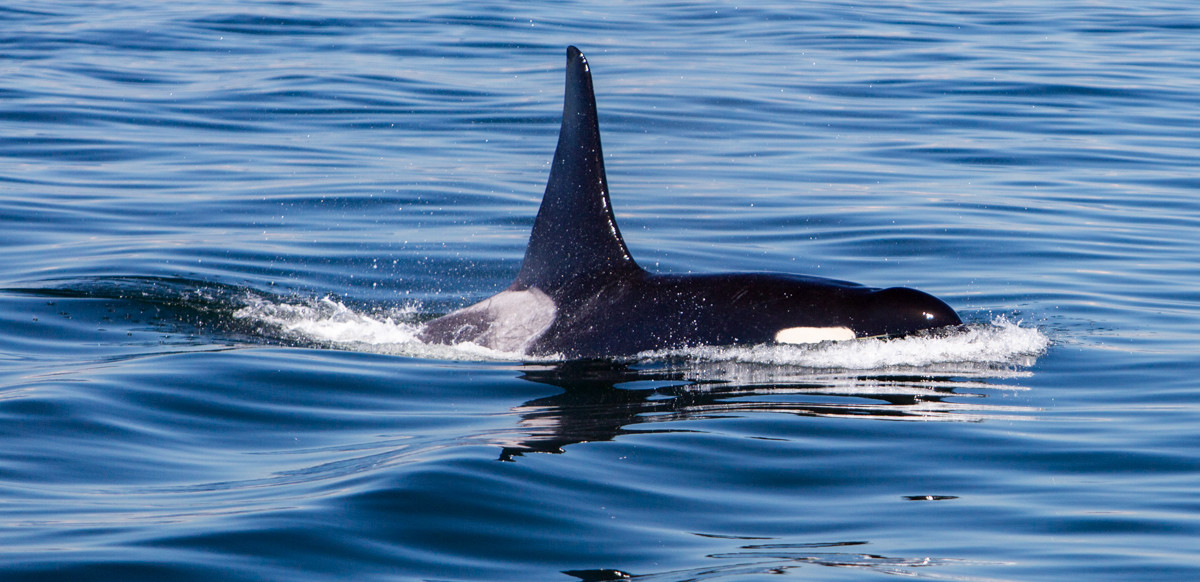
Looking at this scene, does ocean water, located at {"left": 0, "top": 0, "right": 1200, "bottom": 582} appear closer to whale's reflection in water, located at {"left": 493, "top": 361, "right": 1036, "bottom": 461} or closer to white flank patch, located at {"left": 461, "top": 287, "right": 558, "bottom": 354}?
whale's reflection in water, located at {"left": 493, "top": 361, "right": 1036, "bottom": 461}

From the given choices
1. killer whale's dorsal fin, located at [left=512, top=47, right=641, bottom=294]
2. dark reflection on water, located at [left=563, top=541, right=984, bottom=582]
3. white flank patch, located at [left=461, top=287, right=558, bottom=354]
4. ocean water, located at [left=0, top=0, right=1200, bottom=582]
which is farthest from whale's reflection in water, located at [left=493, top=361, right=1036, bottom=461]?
dark reflection on water, located at [left=563, top=541, right=984, bottom=582]

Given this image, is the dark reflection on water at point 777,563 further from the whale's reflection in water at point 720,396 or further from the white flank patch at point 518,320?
the white flank patch at point 518,320

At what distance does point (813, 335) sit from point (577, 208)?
172 centimetres

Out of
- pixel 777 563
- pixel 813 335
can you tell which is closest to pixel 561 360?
pixel 813 335

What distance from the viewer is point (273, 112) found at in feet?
72.0

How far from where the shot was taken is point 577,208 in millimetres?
9875

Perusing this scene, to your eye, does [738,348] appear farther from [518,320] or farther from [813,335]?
[518,320]

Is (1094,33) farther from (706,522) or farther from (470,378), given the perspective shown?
(706,522)

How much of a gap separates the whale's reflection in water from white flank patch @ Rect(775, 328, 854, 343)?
29 centimetres

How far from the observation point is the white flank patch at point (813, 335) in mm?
9391

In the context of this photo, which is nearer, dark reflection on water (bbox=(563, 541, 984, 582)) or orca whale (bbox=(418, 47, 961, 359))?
dark reflection on water (bbox=(563, 541, 984, 582))

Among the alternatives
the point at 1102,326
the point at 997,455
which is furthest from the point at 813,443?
the point at 1102,326

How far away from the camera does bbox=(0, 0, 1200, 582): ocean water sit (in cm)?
590

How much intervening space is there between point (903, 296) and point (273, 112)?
14261 millimetres
